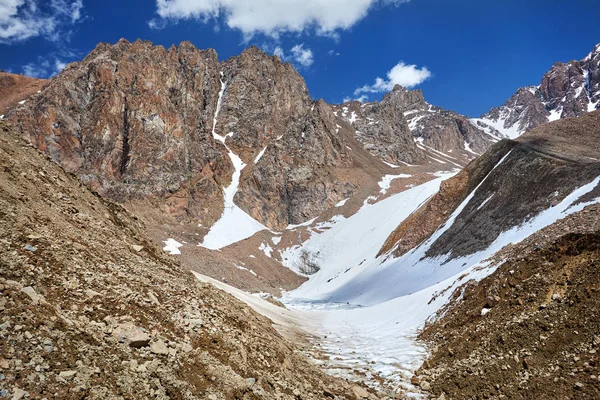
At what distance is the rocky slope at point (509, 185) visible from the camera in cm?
3356

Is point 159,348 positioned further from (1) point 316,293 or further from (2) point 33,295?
(1) point 316,293

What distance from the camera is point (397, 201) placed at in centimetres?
9956

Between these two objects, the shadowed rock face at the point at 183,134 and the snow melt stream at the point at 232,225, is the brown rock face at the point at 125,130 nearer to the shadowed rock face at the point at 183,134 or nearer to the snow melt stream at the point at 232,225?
the shadowed rock face at the point at 183,134

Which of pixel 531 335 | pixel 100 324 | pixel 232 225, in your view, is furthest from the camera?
pixel 232 225

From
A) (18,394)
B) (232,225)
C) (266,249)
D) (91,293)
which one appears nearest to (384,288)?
(91,293)

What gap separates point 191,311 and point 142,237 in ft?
21.7

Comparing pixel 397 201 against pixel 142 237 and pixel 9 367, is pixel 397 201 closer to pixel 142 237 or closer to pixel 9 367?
pixel 142 237

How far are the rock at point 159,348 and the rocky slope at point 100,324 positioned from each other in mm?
21

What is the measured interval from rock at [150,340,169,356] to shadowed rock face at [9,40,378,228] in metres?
96.4

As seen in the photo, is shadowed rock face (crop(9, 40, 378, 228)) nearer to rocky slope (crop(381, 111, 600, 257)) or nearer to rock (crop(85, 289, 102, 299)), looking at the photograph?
rocky slope (crop(381, 111, 600, 257))

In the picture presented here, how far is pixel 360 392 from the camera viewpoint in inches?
355

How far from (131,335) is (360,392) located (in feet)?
18.9

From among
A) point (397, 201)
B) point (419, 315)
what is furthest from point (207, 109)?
point (419, 315)

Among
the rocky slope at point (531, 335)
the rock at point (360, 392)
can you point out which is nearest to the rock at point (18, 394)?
the rock at point (360, 392)
